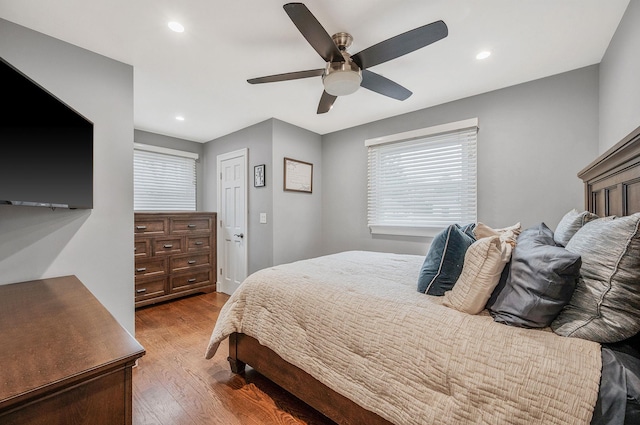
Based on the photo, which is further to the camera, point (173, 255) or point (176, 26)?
point (173, 255)

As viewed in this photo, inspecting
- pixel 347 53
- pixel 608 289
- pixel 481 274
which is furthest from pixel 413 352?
pixel 347 53

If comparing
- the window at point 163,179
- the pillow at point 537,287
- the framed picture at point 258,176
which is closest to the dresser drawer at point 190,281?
the window at point 163,179

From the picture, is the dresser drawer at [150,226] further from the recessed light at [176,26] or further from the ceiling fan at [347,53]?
the ceiling fan at [347,53]

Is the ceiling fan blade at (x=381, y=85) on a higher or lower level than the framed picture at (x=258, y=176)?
higher

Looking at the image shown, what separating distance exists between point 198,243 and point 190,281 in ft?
1.85

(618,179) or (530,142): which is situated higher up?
(530,142)

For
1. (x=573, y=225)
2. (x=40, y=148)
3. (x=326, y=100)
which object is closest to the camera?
(x=40, y=148)

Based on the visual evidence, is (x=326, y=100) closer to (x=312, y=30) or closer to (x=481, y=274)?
(x=312, y=30)

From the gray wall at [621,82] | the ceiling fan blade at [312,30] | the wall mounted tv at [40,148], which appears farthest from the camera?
the gray wall at [621,82]

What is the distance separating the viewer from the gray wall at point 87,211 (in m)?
1.72

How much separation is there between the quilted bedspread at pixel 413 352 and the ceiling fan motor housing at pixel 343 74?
52.8 inches

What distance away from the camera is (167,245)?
11.9 ft

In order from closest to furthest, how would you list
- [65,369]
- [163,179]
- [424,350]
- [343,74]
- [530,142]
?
[65,369] → [424,350] → [343,74] → [530,142] → [163,179]

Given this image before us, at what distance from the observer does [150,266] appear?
346cm
